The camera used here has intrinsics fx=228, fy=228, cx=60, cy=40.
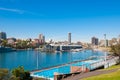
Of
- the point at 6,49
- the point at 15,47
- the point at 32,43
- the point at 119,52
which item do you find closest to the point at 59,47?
the point at 32,43

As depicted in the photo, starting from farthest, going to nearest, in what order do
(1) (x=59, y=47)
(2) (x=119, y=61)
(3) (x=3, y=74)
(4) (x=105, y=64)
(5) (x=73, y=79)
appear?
(1) (x=59, y=47) < (2) (x=119, y=61) < (4) (x=105, y=64) < (5) (x=73, y=79) < (3) (x=3, y=74)

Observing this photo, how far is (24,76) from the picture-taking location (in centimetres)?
1798

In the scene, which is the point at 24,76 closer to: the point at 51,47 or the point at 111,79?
the point at 111,79

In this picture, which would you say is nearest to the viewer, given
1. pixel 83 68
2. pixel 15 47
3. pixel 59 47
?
pixel 83 68

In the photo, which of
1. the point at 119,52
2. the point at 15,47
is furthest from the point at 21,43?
the point at 119,52

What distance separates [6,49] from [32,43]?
35.3m

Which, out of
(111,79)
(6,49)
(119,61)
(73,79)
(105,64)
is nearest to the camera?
(111,79)

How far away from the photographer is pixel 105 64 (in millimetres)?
28406

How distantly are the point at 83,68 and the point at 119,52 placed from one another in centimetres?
1120

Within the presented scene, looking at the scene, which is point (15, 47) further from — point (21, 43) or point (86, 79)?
point (86, 79)

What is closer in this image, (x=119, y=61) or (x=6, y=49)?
(x=119, y=61)

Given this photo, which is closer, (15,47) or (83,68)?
(83,68)

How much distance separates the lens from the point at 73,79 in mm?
17125

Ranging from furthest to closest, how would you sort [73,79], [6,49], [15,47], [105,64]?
[15,47] < [6,49] < [105,64] < [73,79]
